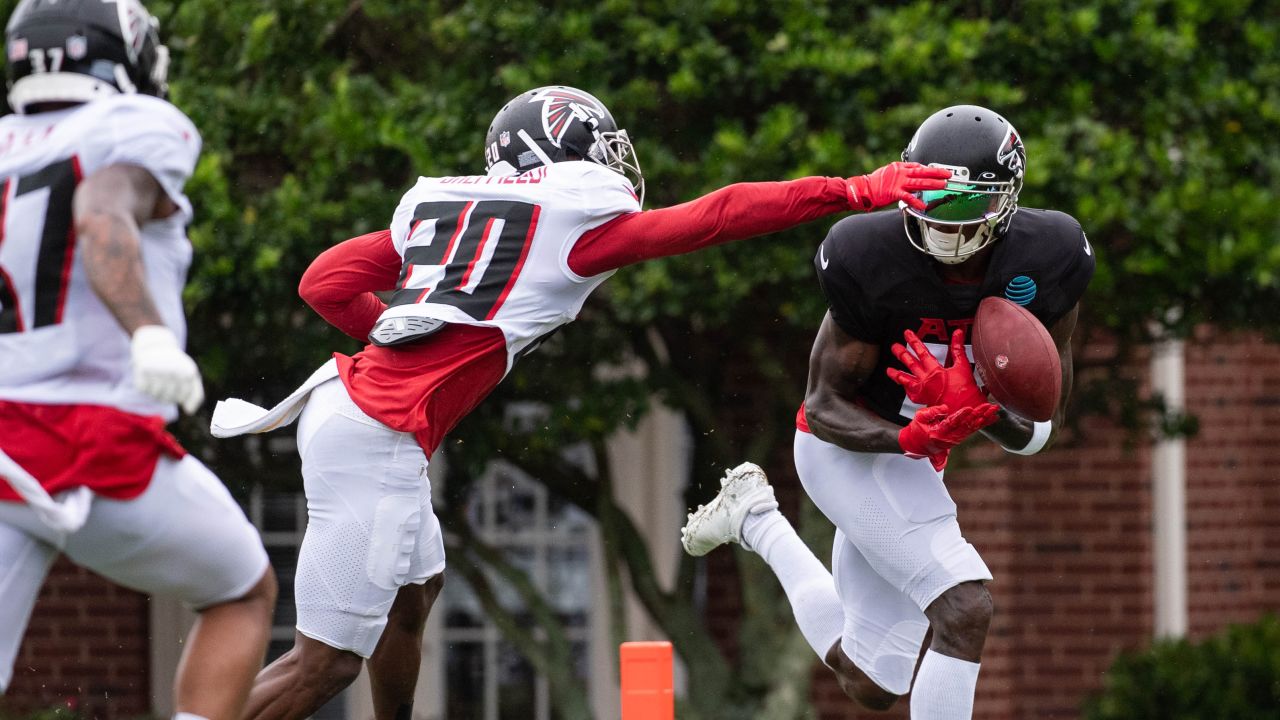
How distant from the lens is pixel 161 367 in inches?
125

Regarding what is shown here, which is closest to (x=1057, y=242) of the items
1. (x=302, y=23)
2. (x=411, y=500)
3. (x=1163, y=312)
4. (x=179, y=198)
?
(x=411, y=500)

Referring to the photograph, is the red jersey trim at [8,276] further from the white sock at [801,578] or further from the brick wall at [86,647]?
the brick wall at [86,647]

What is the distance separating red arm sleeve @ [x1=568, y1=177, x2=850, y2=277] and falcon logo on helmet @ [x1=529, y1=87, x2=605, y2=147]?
1.24 feet

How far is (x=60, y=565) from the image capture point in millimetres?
9172

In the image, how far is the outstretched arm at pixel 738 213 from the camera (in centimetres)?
447

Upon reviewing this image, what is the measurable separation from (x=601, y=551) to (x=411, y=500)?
473 centimetres

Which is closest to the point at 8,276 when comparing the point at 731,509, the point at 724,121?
the point at 731,509

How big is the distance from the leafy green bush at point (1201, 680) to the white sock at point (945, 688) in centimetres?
428

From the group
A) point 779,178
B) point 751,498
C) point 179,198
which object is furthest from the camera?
point 779,178

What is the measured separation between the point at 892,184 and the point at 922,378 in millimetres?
561

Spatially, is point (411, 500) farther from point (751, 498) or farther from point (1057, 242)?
point (1057, 242)

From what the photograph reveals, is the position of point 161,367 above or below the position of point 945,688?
above

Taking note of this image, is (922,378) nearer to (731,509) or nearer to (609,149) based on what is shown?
(609,149)

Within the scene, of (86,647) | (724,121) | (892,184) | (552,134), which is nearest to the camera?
(892,184)
